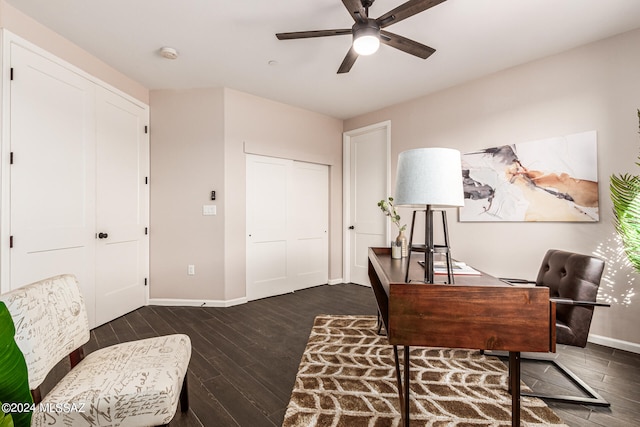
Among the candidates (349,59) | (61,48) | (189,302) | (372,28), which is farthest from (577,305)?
(61,48)

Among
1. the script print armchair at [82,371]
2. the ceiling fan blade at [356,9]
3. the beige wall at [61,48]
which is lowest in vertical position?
the script print armchair at [82,371]

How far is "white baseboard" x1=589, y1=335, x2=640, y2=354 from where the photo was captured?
7.90ft

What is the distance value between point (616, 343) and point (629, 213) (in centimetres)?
121

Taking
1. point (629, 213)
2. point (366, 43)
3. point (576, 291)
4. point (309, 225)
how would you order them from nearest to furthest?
point (576, 291) < point (366, 43) < point (629, 213) < point (309, 225)

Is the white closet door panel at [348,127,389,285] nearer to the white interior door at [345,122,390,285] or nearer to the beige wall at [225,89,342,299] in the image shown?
the white interior door at [345,122,390,285]

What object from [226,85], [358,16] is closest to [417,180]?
[358,16]

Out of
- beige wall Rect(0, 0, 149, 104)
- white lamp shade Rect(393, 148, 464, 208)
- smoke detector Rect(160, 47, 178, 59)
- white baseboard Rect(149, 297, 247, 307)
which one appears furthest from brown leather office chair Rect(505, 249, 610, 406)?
beige wall Rect(0, 0, 149, 104)

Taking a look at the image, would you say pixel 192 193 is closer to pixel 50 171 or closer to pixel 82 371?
pixel 50 171

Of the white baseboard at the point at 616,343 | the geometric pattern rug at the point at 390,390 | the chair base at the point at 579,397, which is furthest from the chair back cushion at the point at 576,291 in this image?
the white baseboard at the point at 616,343

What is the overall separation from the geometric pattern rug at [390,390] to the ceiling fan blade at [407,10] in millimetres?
2312

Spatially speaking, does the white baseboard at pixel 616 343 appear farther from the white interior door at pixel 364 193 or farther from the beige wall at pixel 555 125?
the white interior door at pixel 364 193

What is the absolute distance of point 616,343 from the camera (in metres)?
2.49

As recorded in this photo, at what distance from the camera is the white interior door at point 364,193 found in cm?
437

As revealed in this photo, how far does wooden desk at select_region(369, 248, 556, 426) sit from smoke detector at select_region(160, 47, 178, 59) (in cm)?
293
